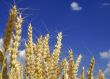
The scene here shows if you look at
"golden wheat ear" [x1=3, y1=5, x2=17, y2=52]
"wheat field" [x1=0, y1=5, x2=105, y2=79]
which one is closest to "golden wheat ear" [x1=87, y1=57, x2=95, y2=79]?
"wheat field" [x1=0, y1=5, x2=105, y2=79]

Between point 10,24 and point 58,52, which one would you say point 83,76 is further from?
point 10,24

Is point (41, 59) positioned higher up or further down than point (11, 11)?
further down

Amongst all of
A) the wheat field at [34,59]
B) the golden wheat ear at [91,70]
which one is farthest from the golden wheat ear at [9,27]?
the golden wheat ear at [91,70]

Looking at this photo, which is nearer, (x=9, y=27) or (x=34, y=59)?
(x=9, y=27)

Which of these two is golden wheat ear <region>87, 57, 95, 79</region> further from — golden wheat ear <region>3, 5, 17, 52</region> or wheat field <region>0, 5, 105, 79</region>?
golden wheat ear <region>3, 5, 17, 52</region>

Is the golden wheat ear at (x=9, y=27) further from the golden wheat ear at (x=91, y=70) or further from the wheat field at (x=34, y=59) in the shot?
the golden wheat ear at (x=91, y=70)

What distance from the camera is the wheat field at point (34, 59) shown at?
10.2ft

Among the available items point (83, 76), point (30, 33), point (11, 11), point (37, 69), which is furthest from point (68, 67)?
point (11, 11)

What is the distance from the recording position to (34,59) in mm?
4324

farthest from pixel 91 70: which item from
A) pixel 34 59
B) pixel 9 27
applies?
pixel 9 27

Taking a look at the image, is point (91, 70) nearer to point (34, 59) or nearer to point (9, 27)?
point (34, 59)

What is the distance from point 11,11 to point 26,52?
1624 millimetres

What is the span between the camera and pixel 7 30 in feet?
10.2

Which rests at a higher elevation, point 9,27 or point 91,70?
point 9,27
